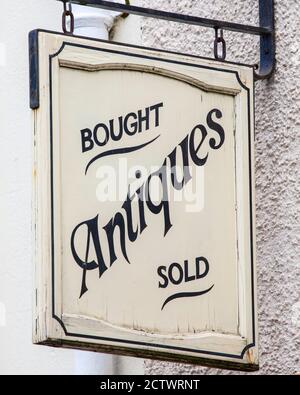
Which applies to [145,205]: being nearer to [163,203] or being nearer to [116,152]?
[163,203]

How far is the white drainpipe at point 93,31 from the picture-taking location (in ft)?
17.3

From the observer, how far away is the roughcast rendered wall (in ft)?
15.2

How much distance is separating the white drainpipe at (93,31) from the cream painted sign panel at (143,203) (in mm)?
1136

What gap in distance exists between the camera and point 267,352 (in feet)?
15.3

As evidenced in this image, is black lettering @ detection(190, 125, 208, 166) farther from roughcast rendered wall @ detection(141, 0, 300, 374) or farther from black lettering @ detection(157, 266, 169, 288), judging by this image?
roughcast rendered wall @ detection(141, 0, 300, 374)

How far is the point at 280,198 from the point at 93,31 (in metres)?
1.17

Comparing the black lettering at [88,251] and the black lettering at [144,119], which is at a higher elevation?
the black lettering at [144,119]

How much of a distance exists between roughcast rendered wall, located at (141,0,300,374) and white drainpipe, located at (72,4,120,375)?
80cm

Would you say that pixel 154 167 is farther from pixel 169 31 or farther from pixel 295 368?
pixel 169 31

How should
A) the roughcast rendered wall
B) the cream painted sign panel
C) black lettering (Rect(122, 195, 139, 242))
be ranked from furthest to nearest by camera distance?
the roughcast rendered wall
black lettering (Rect(122, 195, 139, 242))
the cream painted sign panel

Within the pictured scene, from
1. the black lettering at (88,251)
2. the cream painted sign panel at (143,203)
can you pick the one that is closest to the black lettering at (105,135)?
the cream painted sign panel at (143,203)

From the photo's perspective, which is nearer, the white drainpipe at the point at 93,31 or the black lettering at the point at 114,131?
the black lettering at the point at 114,131

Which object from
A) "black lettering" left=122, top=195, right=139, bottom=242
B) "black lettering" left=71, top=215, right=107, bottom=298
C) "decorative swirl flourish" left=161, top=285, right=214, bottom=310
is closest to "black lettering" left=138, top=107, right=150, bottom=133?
"black lettering" left=122, top=195, right=139, bottom=242

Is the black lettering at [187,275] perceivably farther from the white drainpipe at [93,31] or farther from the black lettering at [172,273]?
the white drainpipe at [93,31]
